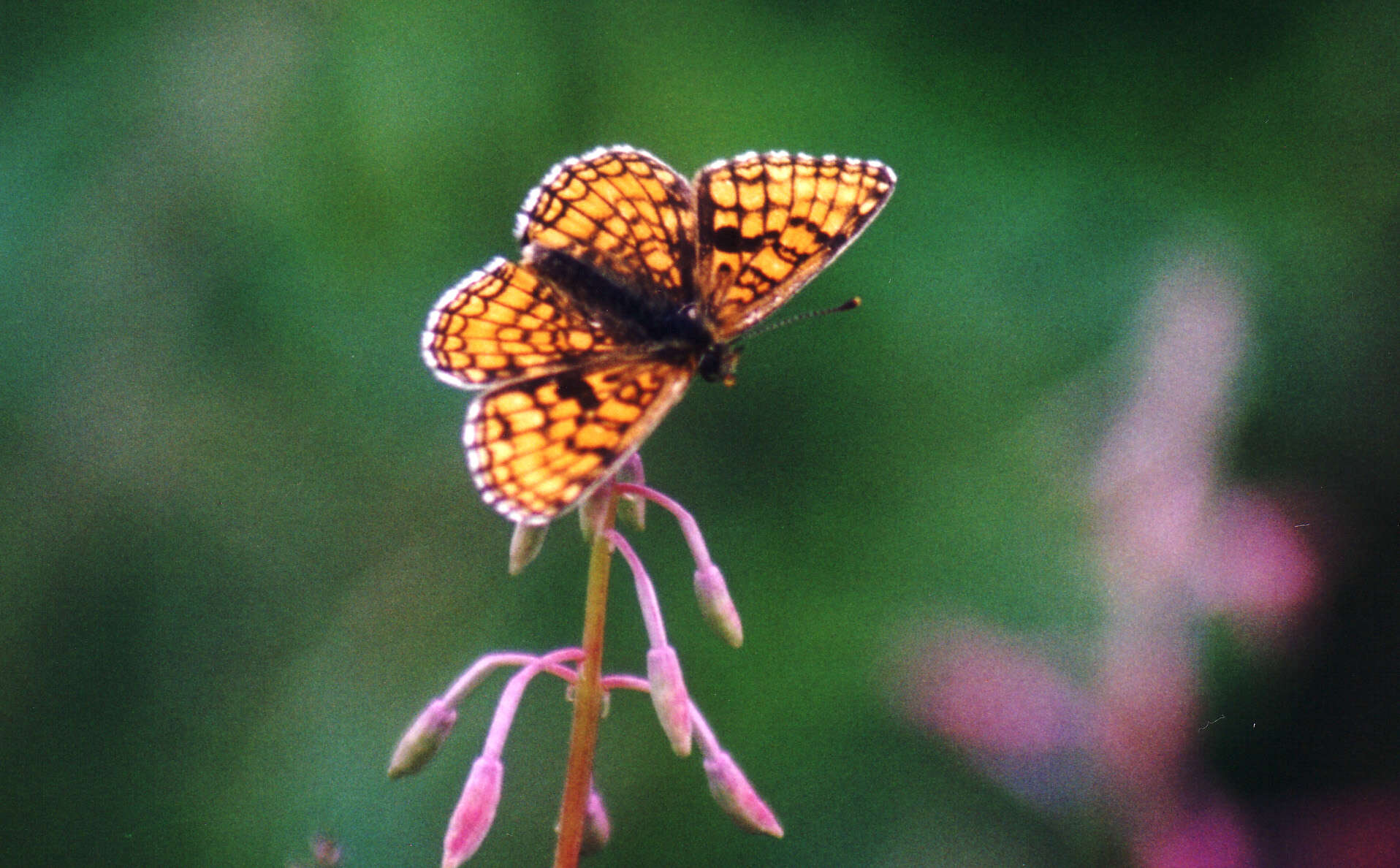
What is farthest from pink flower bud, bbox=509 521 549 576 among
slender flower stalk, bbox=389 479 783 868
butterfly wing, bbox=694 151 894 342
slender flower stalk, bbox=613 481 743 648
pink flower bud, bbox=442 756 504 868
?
butterfly wing, bbox=694 151 894 342

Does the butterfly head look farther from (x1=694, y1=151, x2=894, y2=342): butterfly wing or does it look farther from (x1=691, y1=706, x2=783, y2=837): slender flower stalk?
(x1=691, y1=706, x2=783, y2=837): slender flower stalk

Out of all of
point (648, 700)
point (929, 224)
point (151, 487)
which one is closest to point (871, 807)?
point (648, 700)

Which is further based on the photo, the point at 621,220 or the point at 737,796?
the point at 621,220

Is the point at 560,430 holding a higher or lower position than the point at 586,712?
higher

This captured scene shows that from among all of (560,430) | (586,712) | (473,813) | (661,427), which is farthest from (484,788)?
(661,427)

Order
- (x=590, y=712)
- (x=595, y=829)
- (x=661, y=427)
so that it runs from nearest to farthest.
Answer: (x=590, y=712) → (x=595, y=829) → (x=661, y=427)

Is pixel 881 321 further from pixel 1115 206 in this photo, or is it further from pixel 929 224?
pixel 1115 206

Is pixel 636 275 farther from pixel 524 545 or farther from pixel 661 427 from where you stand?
pixel 661 427
